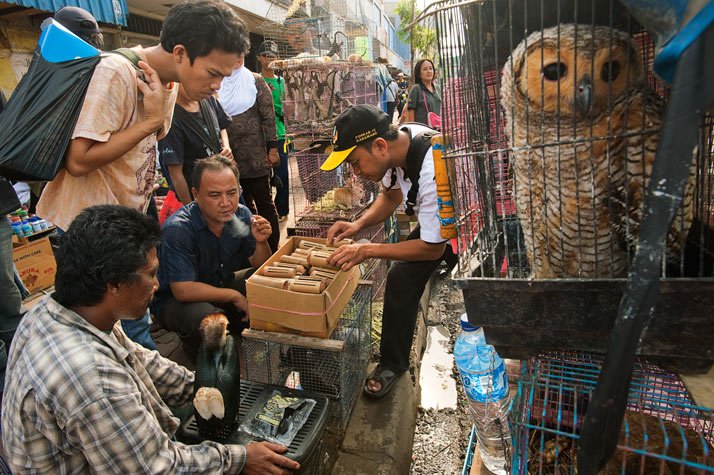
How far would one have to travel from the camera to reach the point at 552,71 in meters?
1.28

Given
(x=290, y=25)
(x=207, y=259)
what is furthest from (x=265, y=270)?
(x=290, y=25)

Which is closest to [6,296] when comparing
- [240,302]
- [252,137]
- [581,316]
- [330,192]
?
[240,302]

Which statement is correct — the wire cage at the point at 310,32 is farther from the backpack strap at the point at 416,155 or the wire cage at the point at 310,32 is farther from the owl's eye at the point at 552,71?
the owl's eye at the point at 552,71

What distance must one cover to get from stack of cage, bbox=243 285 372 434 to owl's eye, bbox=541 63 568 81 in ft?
5.56

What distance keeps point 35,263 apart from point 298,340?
11.7 ft

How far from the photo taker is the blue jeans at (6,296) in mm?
2518

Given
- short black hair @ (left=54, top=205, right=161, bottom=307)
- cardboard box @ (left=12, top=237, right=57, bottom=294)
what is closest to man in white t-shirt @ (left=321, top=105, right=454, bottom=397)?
short black hair @ (left=54, top=205, right=161, bottom=307)

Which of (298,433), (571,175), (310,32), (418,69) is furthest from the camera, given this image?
(418,69)

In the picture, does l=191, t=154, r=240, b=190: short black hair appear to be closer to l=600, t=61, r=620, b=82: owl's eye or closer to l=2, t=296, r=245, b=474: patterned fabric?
l=2, t=296, r=245, b=474: patterned fabric

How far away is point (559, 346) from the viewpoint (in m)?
1.23

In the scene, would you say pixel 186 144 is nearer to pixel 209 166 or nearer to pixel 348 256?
pixel 209 166

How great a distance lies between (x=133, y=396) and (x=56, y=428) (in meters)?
0.24

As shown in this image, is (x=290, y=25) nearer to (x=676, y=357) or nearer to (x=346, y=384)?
(x=346, y=384)

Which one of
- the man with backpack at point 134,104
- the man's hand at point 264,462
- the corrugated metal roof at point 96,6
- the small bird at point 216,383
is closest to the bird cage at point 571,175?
the man's hand at point 264,462
